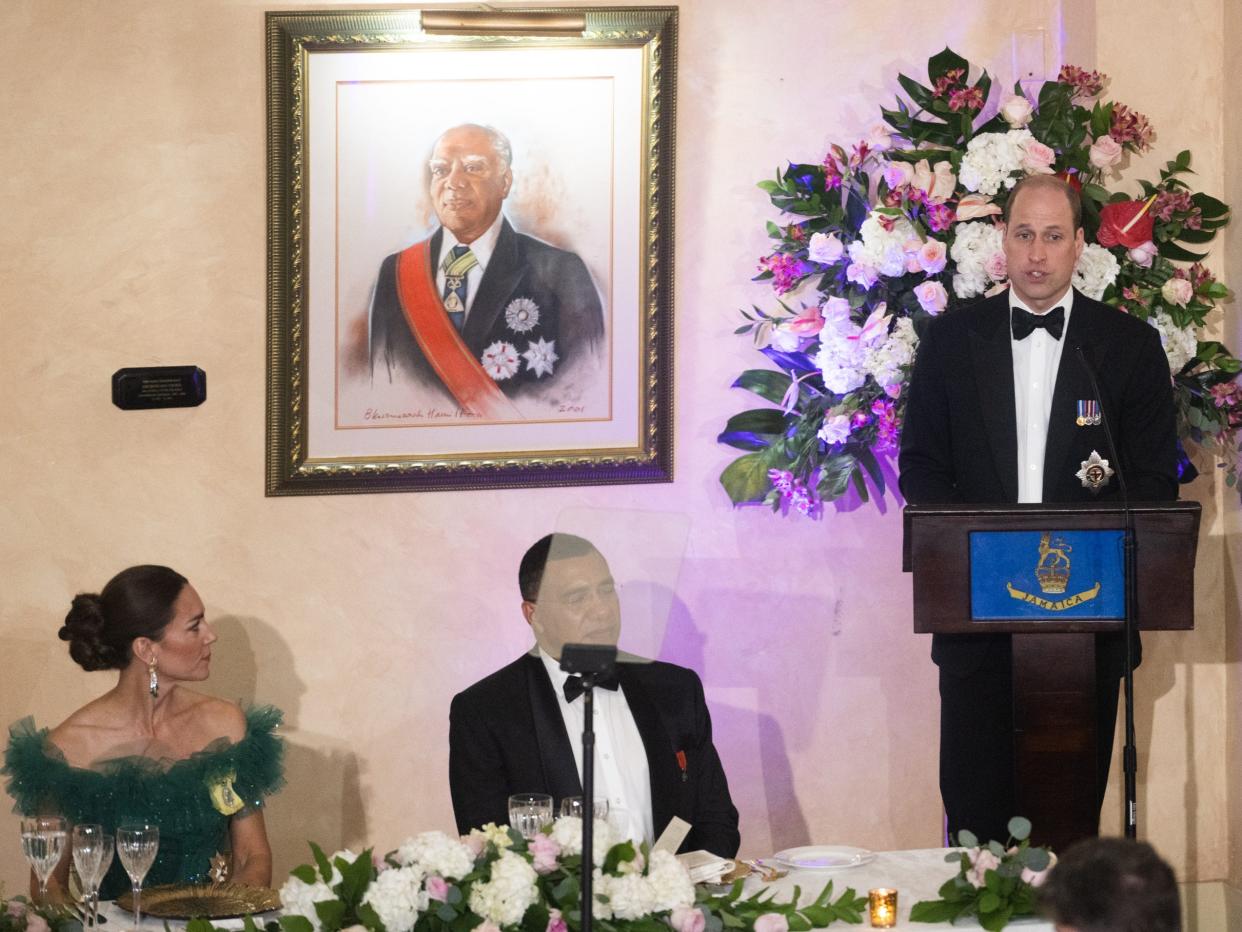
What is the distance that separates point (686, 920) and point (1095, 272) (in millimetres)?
2772

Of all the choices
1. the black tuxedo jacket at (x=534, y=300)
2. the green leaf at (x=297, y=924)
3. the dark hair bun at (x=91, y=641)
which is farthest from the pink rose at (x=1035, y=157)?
the green leaf at (x=297, y=924)

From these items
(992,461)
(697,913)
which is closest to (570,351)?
(992,461)

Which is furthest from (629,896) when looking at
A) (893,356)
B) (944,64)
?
(944,64)

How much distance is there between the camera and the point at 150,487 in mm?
5211

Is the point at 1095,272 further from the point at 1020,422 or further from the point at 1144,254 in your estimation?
the point at 1020,422

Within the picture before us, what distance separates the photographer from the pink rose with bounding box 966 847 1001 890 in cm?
294

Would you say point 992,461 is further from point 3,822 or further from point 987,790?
point 3,822

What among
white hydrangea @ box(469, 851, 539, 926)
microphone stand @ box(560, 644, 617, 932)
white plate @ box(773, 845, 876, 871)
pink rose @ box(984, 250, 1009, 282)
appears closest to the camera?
microphone stand @ box(560, 644, 617, 932)

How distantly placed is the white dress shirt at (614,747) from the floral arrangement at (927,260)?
4.08 feet

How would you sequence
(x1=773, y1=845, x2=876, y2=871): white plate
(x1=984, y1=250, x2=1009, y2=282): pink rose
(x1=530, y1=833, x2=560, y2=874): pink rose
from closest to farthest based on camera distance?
1. (x1=530, y1=833, x2=560, y2=874): pink rose
2. (x1=773, y1=845, x2=876, y2=871): white plate
3. (x1=984, y1=250, x2=1009, y2=282): pink rose

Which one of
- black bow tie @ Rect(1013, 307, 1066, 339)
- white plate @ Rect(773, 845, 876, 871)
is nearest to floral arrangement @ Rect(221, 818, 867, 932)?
white plate @ Rect(773, 845, 876, 871)

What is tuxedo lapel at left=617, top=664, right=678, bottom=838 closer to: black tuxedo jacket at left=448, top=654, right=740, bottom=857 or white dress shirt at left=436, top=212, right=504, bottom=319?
black tuxedo jacket at left=448, top=654, right=740, bottom=857

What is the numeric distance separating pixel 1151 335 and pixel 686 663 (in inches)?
72.7

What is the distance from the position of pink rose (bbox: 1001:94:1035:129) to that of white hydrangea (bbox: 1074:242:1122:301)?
435mm
